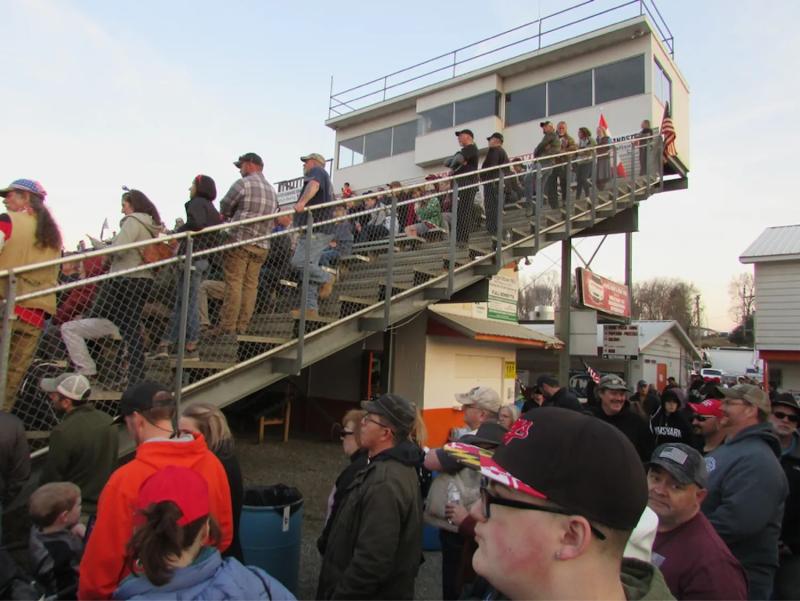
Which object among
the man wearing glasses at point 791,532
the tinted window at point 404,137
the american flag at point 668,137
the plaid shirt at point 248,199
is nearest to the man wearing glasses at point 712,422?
the man wearing glasses at point 791,532

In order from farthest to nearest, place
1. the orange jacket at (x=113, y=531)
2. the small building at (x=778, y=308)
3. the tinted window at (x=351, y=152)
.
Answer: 1. the tinted window at (x=351, y=152)
2. the small building at (x=778, y=308)
3. the orange jacket at (x=113, y=531)

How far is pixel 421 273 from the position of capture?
699cm

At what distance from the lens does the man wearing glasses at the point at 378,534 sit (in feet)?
8.45

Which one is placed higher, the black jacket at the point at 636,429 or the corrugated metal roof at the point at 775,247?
the corrugated metal roof at the point at 775,247

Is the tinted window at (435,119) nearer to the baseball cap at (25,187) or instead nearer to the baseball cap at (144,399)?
the baseball cap at (25,187)

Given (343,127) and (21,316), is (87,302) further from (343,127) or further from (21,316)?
(343,127)

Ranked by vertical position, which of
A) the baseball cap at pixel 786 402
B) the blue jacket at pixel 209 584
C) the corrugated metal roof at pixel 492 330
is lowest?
the blue jacket at pixel 209 584

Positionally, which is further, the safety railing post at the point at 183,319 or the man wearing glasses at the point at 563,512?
the safety railing post at the point at 183,319

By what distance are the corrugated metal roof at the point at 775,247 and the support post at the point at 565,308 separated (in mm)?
7617

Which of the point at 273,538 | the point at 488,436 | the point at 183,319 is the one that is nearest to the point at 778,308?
the point at 488,436

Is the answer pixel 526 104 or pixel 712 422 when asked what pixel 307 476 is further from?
pixel 526 104

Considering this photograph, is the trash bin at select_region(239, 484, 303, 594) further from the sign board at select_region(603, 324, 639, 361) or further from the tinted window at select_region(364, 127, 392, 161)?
the tinted window at select_region(364, 127, 392, 161)

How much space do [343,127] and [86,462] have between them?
23.1 m

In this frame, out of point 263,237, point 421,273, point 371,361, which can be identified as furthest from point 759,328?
point 263,237
